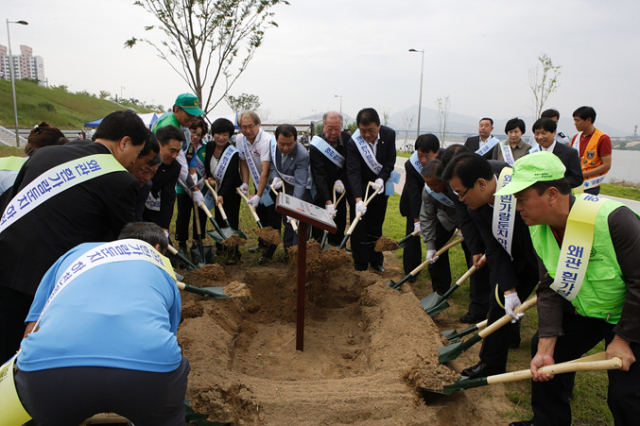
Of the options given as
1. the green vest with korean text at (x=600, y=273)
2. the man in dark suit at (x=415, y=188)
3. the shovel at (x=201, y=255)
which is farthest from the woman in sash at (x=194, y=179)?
the green vest with korean text at (x=600, y=273)

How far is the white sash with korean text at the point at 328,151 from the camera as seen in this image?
5.43m

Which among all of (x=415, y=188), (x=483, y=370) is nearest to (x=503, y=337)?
(x=483, y=370)

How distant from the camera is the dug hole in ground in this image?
105 inches

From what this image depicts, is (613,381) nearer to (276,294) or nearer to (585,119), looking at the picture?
(276,294)

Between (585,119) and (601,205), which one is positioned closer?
(601,205)

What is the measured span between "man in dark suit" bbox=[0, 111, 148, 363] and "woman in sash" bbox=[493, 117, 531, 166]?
4843 mm

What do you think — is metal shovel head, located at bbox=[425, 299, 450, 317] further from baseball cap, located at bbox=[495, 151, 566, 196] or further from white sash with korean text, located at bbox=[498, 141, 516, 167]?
white sash with korean text, located at bbox=[498, 141, 516, 167]

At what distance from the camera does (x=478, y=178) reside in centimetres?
273

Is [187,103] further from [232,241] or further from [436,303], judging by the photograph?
[436,303]

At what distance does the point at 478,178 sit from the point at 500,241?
1.77ft

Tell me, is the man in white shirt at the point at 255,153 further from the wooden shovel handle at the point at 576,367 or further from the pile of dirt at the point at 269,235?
the wooden shovel handle at the point at 576,367

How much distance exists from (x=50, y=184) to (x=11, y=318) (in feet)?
2.83

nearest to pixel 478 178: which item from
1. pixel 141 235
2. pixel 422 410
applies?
pixel 422 410

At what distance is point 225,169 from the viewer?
226 inches
